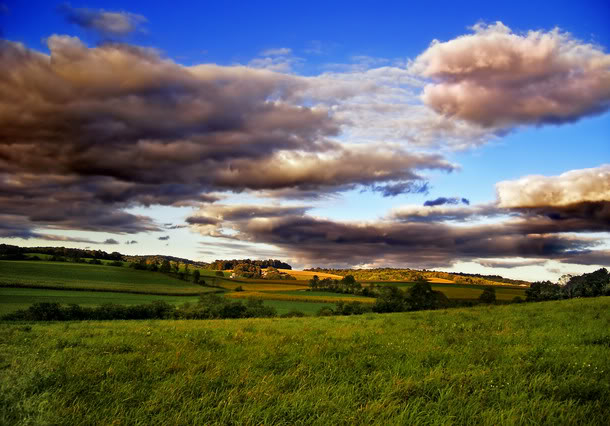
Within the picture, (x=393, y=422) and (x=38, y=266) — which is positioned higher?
(x=393, y=422)

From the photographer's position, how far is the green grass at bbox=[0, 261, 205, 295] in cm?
9925

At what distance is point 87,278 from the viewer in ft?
379

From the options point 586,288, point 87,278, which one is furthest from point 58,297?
point 586,288

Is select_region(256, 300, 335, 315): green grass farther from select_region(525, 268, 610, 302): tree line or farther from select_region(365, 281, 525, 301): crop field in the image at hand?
select_region(365, 281, 525, 301): crop field

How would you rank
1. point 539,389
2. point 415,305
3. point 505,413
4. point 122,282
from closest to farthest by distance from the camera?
point 505,413
point 539,389
point 415,305
point 122,282

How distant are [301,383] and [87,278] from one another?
420ft

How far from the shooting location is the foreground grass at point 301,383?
496cm

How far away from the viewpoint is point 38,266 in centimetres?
12338

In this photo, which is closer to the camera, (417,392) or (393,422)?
(393,422)

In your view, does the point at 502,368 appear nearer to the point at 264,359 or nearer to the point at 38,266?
the point at 264,359

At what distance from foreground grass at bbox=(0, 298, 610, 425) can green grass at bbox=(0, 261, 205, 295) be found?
104363 millimetres

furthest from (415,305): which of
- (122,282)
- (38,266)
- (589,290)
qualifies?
(38,266)

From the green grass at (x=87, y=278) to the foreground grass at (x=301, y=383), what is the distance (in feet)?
342

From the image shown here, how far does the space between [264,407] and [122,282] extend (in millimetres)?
125189
